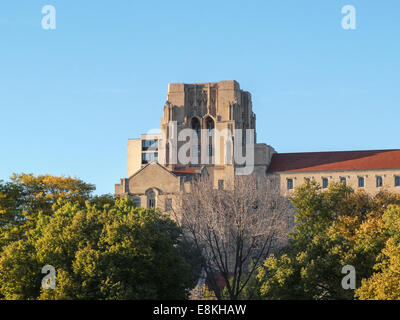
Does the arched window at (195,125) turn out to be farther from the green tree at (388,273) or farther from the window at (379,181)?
the green tree at (388,273)

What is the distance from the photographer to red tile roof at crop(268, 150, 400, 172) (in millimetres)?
116750

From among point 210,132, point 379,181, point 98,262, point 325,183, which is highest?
point 210,132

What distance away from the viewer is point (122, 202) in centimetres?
8194

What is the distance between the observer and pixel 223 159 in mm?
124312

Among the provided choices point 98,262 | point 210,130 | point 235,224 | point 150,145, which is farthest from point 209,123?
point 98,262

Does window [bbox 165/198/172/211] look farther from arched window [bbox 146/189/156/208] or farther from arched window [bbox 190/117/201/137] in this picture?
arched window [bbox 190/117/201/137]

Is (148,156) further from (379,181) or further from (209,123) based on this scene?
(379,181)

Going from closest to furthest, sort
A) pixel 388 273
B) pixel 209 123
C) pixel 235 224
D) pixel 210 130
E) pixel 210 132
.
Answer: pixel 388 273 → pixel 235 224 → pixel 210 132 → pixel 210 130 → pixel 209 123

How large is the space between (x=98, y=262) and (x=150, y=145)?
115 m

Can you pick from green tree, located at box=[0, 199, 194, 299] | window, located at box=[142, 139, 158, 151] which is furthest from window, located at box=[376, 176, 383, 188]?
window, located at box=[142, 139, 158, 151]
